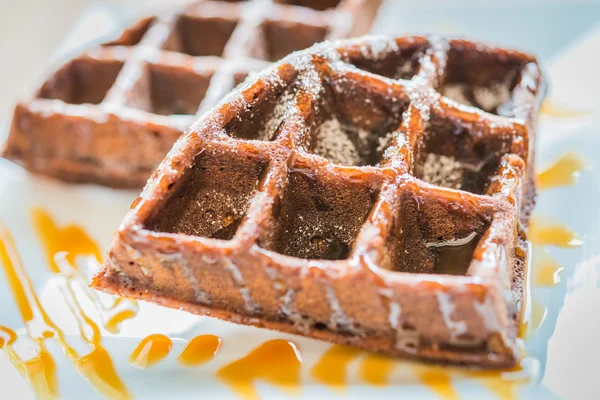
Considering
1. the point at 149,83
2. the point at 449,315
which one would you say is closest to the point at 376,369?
the point at 449,315

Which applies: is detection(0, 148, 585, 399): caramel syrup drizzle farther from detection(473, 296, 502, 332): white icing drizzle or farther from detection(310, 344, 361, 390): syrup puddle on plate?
detection(473, 296, 502, 332): white icing drizzle

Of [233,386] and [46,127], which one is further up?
[46,127]

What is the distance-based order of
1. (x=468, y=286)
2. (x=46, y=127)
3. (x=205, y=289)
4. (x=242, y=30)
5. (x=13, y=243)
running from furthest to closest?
1. (x=242, y=30)
2. (x=46, y=127)
3. (x=13, y=243)
4. (x=205, y=289)
5. (x=468, y=286)

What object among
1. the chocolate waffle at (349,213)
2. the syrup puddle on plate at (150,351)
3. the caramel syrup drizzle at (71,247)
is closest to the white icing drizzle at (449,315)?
the chocolate waffle at (349,213)

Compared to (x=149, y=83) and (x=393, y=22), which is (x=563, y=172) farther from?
(x=149, y=83)

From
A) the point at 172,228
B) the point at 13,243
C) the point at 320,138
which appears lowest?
the point at 13,243

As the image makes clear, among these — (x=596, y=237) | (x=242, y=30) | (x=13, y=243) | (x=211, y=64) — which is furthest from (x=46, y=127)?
(x=596, y=237)

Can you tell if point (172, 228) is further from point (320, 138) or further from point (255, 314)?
point (320, 138)

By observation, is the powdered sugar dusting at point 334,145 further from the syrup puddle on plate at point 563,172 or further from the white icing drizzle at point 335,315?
the syrup puddle on plate at point 563,172
